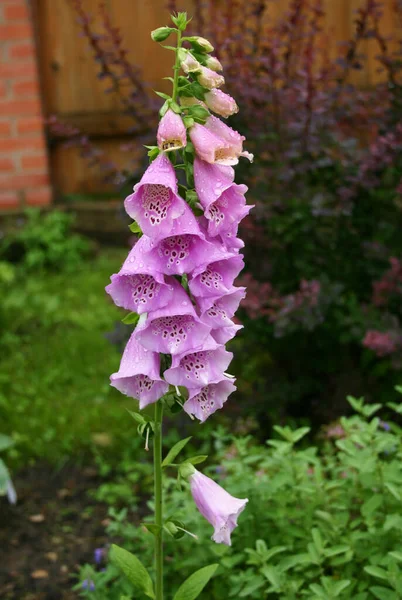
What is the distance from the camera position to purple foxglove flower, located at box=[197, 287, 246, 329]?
5.34 ft

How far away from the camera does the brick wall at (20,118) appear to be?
642cm

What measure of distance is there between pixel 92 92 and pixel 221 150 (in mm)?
5509

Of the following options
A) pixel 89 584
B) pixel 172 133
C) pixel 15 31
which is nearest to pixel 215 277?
pixel 172 133

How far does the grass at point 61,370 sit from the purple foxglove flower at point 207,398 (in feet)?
5.95

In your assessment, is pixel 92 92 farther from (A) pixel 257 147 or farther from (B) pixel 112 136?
(A) pixel 257 147

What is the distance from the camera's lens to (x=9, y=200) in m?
6.64

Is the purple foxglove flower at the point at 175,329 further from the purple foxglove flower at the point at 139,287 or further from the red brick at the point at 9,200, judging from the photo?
the red brick at the point at 9,200

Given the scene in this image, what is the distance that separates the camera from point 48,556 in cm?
299

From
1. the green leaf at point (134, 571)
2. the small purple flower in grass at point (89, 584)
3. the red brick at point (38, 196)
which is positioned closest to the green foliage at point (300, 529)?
the small purple flower in grass at point (89, 584)

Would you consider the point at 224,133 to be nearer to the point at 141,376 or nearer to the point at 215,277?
the point at 215,277

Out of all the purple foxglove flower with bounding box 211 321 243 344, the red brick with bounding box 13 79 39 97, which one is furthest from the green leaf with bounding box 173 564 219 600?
the red brick with bounding box 13 79 39 97

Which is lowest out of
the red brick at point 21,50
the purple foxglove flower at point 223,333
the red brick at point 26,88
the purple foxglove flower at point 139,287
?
the purple foxglove flower at point 223,333

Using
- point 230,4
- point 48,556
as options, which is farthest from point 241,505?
point 230,4

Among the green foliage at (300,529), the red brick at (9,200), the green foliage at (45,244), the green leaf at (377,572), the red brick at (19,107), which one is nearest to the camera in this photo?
the green leaf at (377,572)
